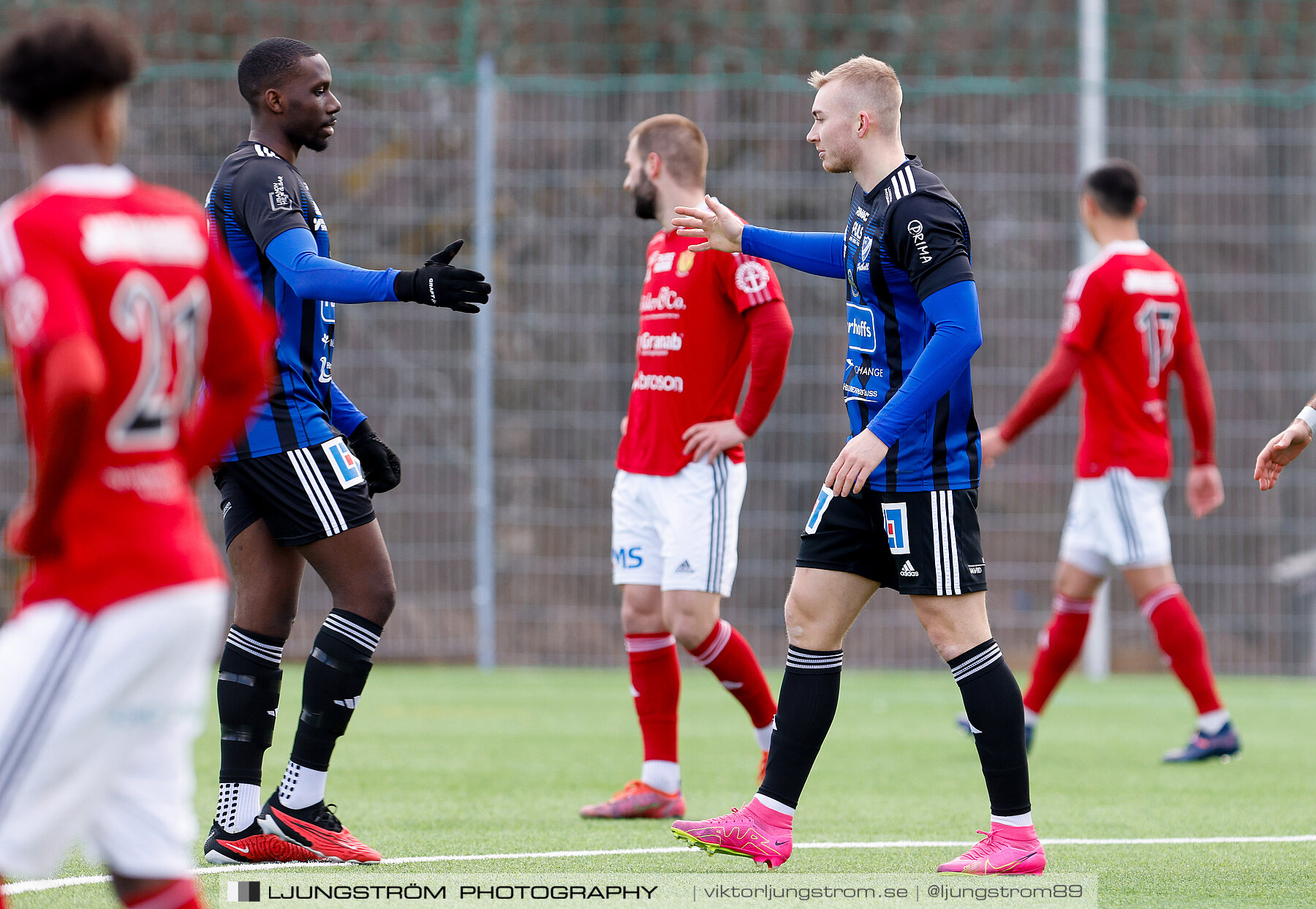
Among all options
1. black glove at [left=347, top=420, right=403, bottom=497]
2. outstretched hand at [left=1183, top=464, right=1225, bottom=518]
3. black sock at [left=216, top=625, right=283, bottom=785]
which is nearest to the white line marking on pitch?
black sock at [left=216, top=625, right=283, bottom=785]

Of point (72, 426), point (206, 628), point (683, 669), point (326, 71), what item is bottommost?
point (683, 669)

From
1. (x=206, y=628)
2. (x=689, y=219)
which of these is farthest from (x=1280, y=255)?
(x=206, y=628)

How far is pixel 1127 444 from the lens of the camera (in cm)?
652

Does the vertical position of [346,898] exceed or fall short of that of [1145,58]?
it falls short

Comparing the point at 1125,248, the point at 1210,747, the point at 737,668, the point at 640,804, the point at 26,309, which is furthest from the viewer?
the point at 1125,248

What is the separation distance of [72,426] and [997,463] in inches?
339

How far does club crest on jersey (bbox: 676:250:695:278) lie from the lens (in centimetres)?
516

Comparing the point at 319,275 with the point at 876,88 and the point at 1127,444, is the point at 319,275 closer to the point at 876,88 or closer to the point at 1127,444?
the point at 876,88

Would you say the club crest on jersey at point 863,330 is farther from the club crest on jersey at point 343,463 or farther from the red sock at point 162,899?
the red sock at point 162,899

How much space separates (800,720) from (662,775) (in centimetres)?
117

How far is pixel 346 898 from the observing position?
3.49 metres

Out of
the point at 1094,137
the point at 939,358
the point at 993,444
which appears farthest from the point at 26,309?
the point at 1094,137

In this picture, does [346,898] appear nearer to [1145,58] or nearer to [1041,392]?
[1041,392]

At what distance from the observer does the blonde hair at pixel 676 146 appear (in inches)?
209
